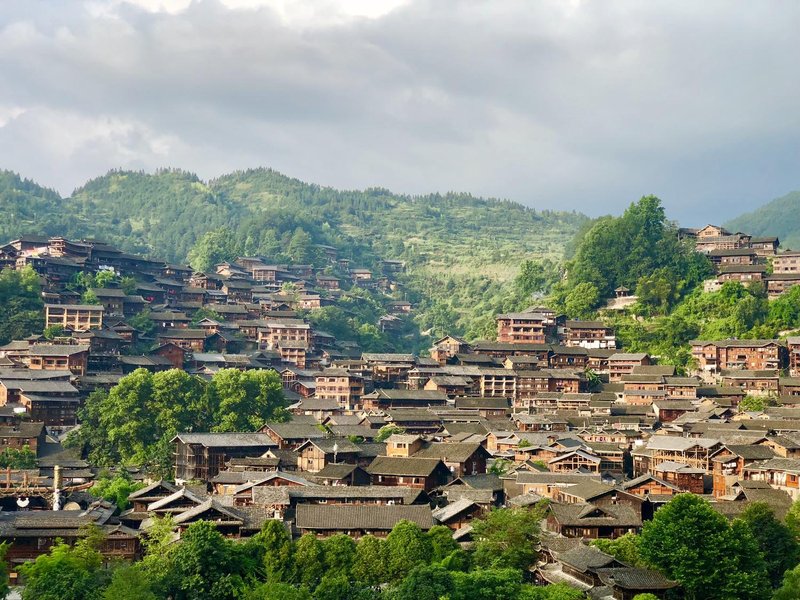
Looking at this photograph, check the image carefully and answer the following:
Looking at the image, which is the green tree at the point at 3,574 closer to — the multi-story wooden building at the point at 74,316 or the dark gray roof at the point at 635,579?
the dark gray roof at the point at 635,579

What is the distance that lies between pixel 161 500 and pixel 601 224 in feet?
186

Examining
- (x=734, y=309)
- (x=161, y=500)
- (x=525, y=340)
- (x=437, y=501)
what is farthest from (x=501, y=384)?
(x=161, y=500)

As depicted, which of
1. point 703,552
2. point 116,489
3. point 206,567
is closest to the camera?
point 206,567

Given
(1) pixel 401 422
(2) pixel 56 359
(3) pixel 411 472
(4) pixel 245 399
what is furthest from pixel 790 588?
(2) pixel 56 359

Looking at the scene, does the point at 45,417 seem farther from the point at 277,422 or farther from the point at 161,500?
the point at 161,500

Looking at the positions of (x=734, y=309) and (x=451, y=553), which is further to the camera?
(x=734, y=309)

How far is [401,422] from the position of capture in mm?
68375

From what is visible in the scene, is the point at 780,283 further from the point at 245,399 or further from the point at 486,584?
the point at 486,584

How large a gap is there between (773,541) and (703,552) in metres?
5.39

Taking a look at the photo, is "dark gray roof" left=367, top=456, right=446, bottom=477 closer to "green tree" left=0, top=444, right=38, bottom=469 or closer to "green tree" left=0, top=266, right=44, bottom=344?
"green tree" left=0, top=444, right=38, bottom=469

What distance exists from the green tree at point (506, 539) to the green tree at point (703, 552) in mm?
4327

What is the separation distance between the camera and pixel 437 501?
52969mm

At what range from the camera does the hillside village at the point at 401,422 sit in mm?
47219

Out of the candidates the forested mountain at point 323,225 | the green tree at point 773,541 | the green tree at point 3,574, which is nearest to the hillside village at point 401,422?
the green tree at point 773,541
